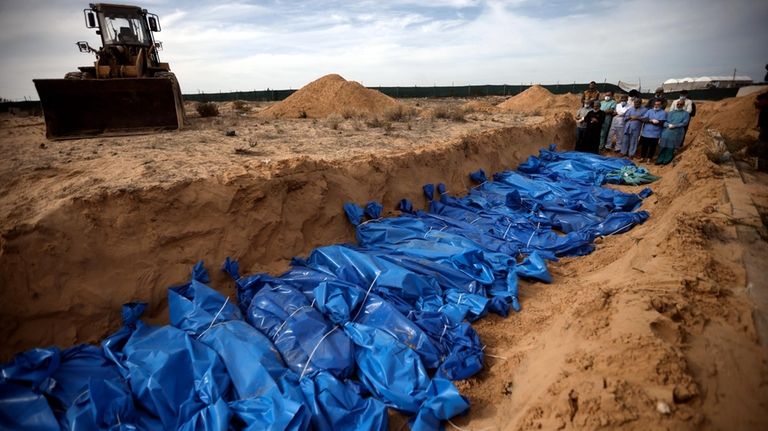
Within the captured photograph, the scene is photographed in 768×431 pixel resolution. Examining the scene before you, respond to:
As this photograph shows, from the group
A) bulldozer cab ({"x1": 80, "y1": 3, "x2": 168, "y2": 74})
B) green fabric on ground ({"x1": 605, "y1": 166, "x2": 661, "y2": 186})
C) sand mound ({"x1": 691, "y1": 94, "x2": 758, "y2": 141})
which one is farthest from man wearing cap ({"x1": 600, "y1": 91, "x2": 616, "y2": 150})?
bulldozer cab ({"x1": 80, "y1": 3, "x2": 168, "y2": 74})

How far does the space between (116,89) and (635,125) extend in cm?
1224

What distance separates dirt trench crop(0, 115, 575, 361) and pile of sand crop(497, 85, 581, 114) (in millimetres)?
17004

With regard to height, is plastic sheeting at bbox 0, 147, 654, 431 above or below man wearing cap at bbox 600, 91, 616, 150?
below

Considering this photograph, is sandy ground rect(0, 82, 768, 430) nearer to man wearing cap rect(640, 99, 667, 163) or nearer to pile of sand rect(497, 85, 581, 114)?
man wearing cap rect(640, 99, 667, 163)

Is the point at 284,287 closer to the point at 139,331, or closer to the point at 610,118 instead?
the point at 139,331

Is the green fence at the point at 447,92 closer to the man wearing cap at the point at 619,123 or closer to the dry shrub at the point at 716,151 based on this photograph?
the man wearing cap at the point at 619,123

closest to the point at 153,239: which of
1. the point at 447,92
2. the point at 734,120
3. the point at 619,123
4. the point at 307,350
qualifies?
the point at 307,350

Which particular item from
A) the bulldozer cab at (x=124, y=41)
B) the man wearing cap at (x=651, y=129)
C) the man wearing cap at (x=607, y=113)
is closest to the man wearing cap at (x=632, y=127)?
the man wearing cap at (x=651, y=129)

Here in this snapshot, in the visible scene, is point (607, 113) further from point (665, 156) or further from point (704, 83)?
point (704, 83)

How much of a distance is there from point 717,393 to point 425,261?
271cm

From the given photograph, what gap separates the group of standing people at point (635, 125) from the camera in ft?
27.8

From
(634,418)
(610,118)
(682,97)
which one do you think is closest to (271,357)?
(634,418)

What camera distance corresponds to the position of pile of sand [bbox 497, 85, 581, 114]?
65.2ft

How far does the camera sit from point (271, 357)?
2.86 metres
